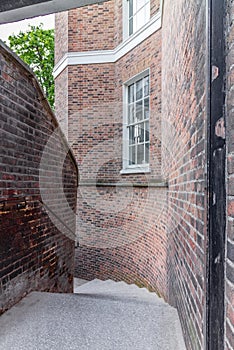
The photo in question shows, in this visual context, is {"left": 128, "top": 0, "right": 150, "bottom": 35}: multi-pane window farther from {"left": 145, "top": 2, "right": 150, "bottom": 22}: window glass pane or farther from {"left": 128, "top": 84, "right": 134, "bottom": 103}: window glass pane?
{"left": 128, "top": 84, "right": 134, "bottom": 103}: window glass pane

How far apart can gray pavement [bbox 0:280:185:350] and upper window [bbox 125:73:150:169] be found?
14.1 feet

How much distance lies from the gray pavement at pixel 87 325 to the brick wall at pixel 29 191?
0.93 ft

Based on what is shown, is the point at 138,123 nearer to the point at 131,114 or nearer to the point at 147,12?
the point at 131,114

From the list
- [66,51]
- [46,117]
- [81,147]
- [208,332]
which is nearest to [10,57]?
[46,117]

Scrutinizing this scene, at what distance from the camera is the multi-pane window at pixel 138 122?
6.82 meters

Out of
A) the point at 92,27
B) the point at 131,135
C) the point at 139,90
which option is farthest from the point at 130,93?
the point at 92,27

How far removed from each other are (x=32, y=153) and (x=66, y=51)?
5.94m

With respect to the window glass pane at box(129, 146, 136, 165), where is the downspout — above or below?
below

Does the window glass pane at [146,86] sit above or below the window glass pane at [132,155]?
above

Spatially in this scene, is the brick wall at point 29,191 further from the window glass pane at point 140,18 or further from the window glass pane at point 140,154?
the window glass pane at point 140,18

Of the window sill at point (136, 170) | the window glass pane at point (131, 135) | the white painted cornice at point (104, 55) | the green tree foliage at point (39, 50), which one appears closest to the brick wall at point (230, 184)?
the window sill at point (136, 170)

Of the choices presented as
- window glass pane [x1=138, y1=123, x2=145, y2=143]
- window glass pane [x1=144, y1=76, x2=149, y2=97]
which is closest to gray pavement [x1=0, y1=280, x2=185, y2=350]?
window glass pane [x1=138, y1=123, x2=145, y2=143]

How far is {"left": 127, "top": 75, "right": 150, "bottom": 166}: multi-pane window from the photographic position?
22.4 ft

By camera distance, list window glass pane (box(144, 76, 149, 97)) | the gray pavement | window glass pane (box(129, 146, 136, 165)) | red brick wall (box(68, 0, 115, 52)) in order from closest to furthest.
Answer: the gray pavement, window glass pane (box(144, 76, 149, 97)), window glass pane (box(129, 146, 136, 165)), red brick wall (box(68, 0, 115, 52))
